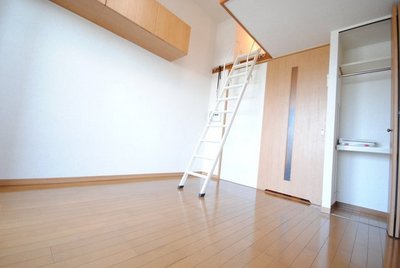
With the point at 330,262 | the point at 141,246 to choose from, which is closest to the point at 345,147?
the point at 330,262

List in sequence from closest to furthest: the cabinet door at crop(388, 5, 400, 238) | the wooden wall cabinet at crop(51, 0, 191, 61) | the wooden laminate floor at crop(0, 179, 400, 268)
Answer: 1. the wooden laminate floor at crop(0, 179, 400, 268)
2. the cabinet door at crop(388, 5, 400, 238)
3. the wooden wall cabinet at crop(51, 0, 191, 61)

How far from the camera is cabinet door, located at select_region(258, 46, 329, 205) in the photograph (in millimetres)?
2156

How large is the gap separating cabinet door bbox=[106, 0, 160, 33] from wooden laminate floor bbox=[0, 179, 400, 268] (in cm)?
183

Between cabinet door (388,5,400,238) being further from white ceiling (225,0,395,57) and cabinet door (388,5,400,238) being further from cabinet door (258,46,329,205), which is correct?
cabinet door (258,46,329,205)

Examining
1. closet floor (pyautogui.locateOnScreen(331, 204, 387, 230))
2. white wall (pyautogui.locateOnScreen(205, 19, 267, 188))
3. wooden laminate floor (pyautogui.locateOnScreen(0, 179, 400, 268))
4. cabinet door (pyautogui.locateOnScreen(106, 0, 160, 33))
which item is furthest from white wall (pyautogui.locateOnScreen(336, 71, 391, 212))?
cabinet door (pyautogui.locateOnScreen(106, 0, 160, 33))

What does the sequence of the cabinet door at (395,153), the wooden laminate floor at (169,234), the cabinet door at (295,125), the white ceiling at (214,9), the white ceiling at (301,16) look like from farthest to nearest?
the white ceiling at (214,9) < the cabinet door at (295,125) < the white ceiling at (301,16) < the cabinet door at (395,153) < the wooden laminate floor at (169,234)

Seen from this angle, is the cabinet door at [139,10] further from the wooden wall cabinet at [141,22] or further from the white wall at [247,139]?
the white wall at [247,139]

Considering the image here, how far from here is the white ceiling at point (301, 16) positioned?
164 centimetres

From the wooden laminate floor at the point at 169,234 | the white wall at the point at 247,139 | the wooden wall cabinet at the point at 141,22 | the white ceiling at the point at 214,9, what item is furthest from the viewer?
the white ceiling at the point at 214,9

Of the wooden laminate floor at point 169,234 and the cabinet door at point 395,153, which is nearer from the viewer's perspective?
the wooden laminate floor at point 169,234

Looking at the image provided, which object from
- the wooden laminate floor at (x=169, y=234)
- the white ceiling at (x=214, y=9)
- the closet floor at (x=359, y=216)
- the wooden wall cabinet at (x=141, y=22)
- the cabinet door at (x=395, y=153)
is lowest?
the wooden laminate floor at (x=169, y=234)

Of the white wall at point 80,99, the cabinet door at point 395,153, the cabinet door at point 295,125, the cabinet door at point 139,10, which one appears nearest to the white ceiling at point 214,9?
the white wall at point 80,99

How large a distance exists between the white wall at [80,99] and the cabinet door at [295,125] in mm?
1362

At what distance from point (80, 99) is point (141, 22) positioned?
1086mm
